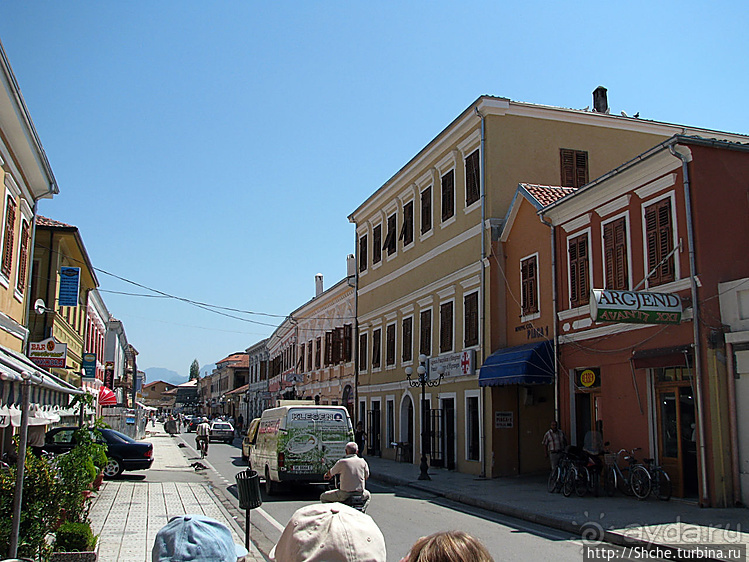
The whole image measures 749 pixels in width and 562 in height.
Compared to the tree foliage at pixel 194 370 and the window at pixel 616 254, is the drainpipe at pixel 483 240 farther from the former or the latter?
the tree foliage at pixel 194 370

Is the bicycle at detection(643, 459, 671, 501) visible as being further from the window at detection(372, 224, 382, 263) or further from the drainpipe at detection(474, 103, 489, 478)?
the window at detection(372, 224, 382, 263)

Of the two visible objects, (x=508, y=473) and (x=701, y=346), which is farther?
(x=508, y=473)

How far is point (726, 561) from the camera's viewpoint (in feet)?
31.3

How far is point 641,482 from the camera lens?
618 inches

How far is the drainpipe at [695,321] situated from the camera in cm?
1430

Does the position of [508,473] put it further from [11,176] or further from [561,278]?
[11,176]

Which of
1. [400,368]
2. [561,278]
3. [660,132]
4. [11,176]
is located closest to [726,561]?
[561,278]

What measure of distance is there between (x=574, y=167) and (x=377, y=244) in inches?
516

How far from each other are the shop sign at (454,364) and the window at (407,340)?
3.03m

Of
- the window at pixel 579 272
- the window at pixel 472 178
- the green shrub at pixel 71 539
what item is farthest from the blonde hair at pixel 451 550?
the window at pixel 472 178

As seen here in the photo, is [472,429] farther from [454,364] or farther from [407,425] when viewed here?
[407,425]

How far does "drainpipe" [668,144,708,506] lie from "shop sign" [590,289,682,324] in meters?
0.39

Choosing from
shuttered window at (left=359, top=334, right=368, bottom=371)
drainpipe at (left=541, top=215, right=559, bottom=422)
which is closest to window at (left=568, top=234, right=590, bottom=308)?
drainpipe at (left=541, top=215, right=559, bottom=422)

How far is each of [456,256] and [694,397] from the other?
12.1 metres
